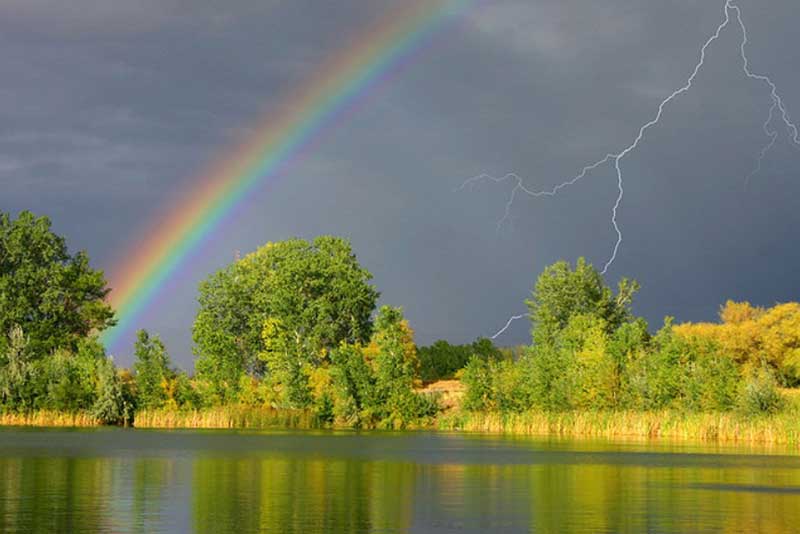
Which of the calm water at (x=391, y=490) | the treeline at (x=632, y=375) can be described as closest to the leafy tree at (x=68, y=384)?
the treeline at (x=632, y=375)

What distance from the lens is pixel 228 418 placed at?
108188 millimetres

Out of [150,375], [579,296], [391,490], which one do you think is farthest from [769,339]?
[391,490]

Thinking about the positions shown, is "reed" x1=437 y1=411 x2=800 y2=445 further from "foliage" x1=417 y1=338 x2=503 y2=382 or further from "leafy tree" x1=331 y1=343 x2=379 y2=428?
"foliage" x1=417 y1=338 x2=503 y2=382

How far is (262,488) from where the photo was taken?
36.5 metres

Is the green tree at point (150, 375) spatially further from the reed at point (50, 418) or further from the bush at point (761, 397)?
the bush at point (761, 397)

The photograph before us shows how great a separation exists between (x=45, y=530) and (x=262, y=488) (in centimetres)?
1192

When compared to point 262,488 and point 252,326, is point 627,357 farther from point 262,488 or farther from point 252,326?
point 262,488

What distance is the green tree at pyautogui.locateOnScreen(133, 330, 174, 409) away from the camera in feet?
369

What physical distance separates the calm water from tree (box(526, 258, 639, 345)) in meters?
79.3

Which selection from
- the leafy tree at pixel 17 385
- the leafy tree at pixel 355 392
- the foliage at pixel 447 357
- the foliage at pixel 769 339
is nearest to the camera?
the leafy tree at pixel 355 392

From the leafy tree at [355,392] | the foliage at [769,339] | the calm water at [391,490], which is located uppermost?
the foliage at [769,339]

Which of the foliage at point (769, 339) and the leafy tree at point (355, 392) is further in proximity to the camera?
Answer: the foliage at point (769, 339)

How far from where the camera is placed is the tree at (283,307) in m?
133

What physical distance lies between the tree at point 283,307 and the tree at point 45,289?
521 inches
